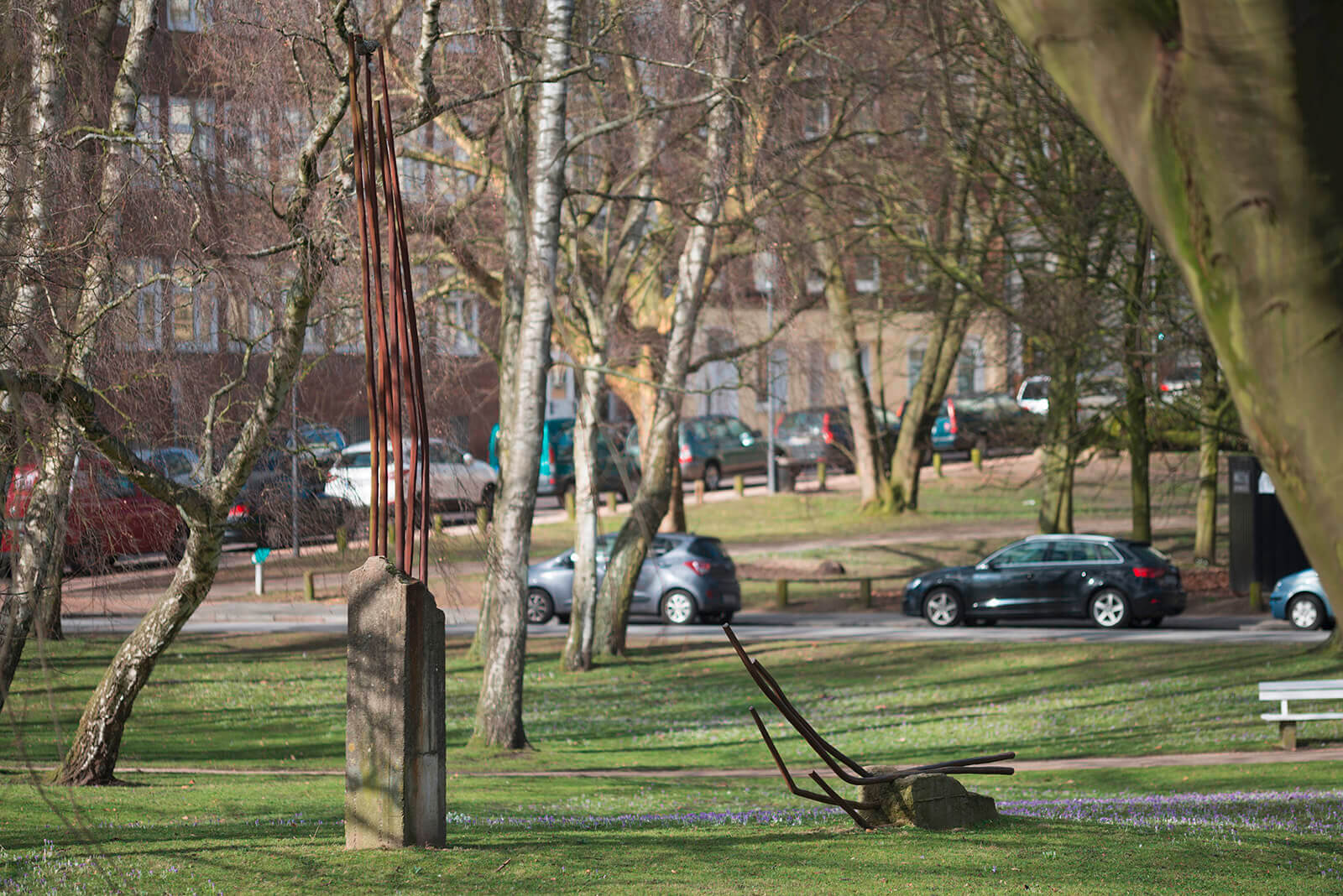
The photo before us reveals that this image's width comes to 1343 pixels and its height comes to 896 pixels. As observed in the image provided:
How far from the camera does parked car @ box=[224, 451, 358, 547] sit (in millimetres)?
14688

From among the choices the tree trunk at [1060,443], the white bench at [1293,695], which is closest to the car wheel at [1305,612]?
the tree trunk at [1060,443]

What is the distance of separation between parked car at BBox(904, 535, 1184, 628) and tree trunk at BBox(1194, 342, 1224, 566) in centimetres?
266

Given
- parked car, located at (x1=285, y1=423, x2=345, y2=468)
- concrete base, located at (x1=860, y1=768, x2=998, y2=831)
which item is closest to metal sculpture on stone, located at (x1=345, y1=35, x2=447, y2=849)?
concrete base, located at (x1=860, y1=768, x2=998, y2=831)

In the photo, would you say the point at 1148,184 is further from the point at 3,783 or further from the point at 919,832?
the point at 3,783

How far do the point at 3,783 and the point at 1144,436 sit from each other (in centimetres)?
2169

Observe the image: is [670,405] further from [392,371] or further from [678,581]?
[392,371]

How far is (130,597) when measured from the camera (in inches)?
696

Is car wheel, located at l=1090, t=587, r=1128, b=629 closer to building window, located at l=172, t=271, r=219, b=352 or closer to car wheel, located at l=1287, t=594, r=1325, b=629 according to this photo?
car wheel, located at l=1287, t=594, r=1325, b=629

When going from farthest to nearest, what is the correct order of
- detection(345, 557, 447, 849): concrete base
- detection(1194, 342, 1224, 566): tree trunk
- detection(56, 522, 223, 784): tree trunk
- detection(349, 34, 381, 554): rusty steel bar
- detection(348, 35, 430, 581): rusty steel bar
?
detection(1194, 342, 1224, 566): tree trunk
detection(56, 522, 223, 784): tree trunk
detection(349, 34, 381, 554): rusty steel bar
detection(348, 35, 430, 581): rusty steel bar
detection(345, 557, 447, 849): concrete base

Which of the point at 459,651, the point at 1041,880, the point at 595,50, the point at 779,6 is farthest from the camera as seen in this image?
the point at 459,651

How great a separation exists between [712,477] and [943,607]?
2111 centimetres

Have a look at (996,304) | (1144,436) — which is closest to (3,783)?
(996,304)

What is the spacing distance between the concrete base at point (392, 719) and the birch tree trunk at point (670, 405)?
1018cm

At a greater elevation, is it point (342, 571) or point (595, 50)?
point (595, 50)
